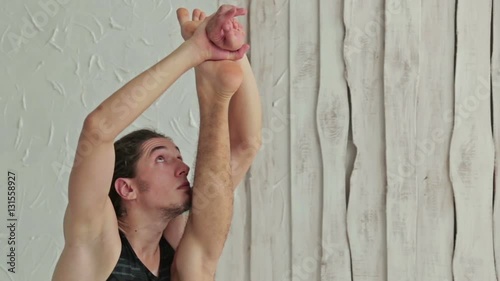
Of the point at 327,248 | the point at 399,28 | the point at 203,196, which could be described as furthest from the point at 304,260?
the point at 203,196

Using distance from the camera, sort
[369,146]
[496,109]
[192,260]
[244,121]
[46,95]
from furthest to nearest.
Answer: [46,95], [369,146], [496,109], [244,121], [192,260]

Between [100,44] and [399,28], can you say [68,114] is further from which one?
[399,28]

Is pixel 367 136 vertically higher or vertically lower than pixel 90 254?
higher

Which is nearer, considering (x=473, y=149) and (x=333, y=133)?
(x=473, y=149)

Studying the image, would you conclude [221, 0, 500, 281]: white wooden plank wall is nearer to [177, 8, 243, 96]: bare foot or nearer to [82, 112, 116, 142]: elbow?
[177, 8, 243, 96]: bare foot

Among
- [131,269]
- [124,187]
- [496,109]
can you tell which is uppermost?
[496,109]

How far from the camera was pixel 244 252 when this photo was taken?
262cm

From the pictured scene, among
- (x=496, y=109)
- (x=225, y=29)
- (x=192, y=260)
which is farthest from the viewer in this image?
(x=496, y=109)

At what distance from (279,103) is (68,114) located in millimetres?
635

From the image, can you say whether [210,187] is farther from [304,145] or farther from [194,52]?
[304,145]

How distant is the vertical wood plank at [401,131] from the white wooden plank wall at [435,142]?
0.06ft

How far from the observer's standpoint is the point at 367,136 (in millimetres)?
2469

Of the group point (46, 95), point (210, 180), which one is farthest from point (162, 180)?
point (46, 95)

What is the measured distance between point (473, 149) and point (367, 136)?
0.30 m
